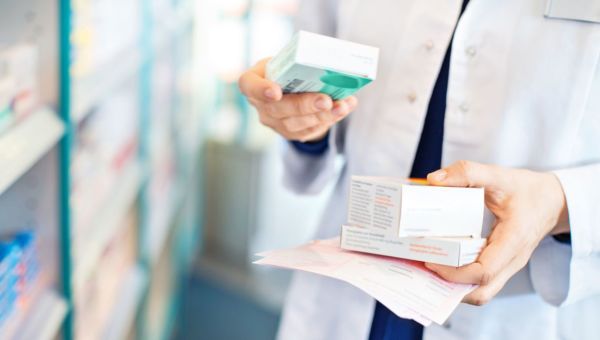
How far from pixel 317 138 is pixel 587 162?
470mm

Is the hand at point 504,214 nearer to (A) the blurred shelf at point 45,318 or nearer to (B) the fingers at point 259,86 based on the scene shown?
(B) the fingers at point 259,86

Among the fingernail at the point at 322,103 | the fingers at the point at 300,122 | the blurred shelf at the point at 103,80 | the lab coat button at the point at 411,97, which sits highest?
the fingernail at the point at 322,103

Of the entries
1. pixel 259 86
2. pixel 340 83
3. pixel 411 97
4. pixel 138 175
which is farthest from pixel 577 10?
pixel 138 175

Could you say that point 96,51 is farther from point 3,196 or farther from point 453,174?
point 453,174

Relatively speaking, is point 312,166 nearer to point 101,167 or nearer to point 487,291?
point 487,291

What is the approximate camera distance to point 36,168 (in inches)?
50.4

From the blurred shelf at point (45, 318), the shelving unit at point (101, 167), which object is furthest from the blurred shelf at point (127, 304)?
the blurred shelf at point (45, 318)

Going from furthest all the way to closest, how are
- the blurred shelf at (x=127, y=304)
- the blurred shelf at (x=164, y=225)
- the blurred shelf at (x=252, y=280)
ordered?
the blurred shelf at (x=252, y=280), the blurred shelf at (x=164, y=225), the blurred shelf at (x=127, y=304)

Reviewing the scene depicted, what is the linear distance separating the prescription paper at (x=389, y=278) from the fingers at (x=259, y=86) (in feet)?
0.76

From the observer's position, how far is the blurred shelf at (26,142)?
102cm

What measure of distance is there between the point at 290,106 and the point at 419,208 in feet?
0.83

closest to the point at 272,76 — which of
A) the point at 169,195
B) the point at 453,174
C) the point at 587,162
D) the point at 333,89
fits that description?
the point at 333,89

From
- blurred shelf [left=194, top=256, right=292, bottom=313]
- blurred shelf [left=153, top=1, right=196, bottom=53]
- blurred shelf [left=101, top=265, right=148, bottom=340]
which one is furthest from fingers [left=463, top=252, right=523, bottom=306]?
blurred shelf [left=194, top=256, right=292, bottom=313]

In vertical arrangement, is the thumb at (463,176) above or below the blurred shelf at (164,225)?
above
